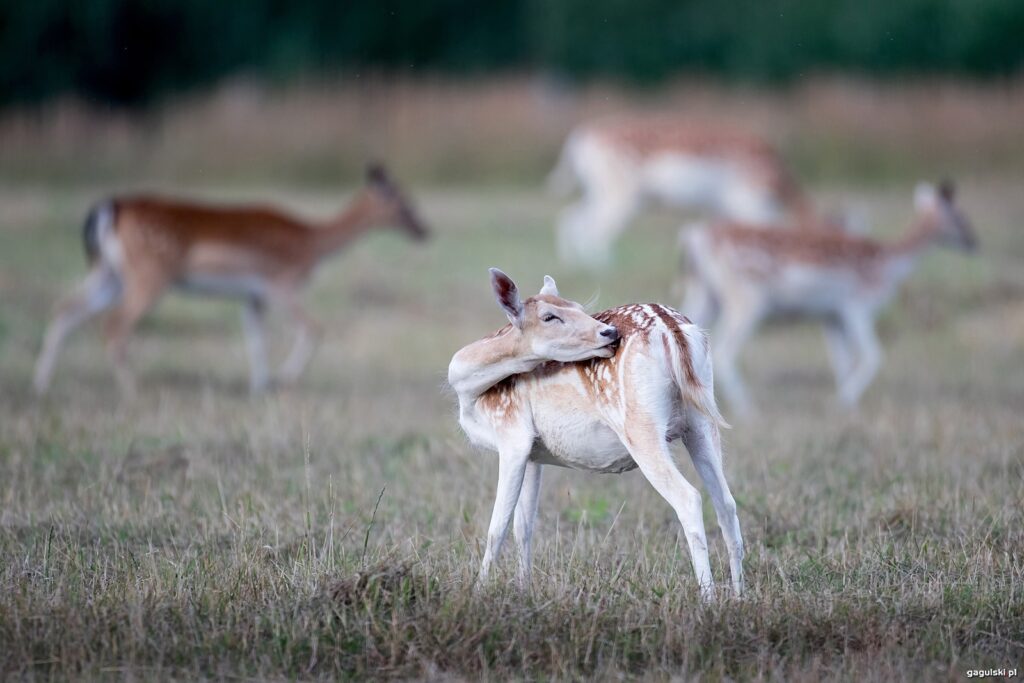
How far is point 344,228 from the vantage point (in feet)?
39.4

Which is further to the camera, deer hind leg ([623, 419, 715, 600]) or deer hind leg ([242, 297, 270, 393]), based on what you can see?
deer hind leg ([242, 297, 270, 393])

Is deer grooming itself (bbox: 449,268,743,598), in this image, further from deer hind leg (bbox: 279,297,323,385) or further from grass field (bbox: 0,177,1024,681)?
deer hind leg (bbox: 279,297,323,385)

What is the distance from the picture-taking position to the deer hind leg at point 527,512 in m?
5.20

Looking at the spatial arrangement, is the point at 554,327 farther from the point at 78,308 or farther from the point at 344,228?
the point at 344,228

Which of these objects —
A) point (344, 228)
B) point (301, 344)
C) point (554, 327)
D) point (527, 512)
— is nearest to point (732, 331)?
point (301, 344)

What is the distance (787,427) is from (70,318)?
5097 millimetres

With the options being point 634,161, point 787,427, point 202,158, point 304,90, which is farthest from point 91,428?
point 304,90

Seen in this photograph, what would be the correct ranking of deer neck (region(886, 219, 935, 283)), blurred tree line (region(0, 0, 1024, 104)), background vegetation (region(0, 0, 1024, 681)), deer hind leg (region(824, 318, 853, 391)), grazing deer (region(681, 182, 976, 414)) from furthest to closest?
blurred tree line (region(0, 0, 1024, 104)), deer neck (region(886, 219, 935, 283)), deer hind leg (region(824, 318, 853, 391)), grazing deer (region(681, 182, 976, 414)), background vegetation (region(0, 0, 1024, 681))

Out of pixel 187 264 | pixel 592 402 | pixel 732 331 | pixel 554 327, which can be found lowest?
pixel 592 402

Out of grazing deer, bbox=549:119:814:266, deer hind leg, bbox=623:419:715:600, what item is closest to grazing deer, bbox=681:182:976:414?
grazing deer, bbox=549:119:814:266

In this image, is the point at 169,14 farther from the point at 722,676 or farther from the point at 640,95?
the point at 722,676

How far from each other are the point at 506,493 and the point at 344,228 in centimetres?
720

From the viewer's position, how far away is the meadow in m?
4.42

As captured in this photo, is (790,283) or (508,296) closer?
(508,296)
